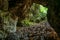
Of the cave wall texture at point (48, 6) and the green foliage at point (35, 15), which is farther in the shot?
the green foliage at point (35, 15)

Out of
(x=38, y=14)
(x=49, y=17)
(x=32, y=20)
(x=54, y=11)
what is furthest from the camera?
(x=38, y=14)

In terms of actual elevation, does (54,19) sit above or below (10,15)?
above

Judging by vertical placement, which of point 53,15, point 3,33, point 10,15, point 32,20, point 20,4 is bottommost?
point 32,20

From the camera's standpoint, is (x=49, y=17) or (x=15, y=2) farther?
(x=15, y=2)

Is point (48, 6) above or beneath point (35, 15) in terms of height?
above

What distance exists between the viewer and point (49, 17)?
331 centimetres

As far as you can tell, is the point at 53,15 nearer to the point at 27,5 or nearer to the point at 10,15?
the point at 10,15

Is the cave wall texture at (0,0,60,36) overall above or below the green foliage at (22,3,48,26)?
above

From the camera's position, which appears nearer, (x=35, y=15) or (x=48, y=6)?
(x=48, y=6)

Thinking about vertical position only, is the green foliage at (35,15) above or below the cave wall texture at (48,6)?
below

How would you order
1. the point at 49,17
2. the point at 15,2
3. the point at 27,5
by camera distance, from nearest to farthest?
the point at 49,17 → the point at 15,2 → the point at 27,5

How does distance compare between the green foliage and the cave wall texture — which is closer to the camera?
the cave wall texture

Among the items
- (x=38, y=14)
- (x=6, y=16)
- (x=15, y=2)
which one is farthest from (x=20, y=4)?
(x=38, y=14)

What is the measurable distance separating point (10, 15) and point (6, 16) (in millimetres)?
310
